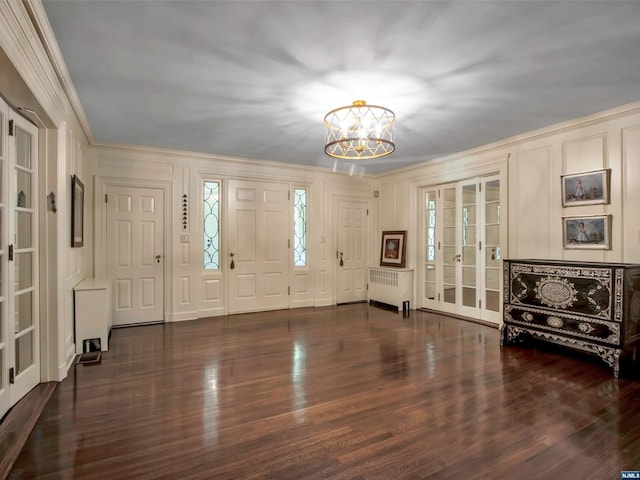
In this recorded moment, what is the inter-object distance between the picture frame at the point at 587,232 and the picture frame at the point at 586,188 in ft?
0.55

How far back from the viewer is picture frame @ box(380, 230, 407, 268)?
21.0 ft

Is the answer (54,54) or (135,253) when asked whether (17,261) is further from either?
(135,253)

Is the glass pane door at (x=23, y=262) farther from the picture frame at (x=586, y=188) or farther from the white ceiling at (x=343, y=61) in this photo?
the picture frame at (x=586, y=188)

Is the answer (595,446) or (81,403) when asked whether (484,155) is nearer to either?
(595,446)

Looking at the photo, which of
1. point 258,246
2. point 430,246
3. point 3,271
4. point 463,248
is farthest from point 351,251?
point 3,271

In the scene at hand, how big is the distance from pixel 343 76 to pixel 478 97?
4.38 ft

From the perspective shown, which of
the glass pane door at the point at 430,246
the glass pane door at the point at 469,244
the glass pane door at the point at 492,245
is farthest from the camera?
the glass pane door at the point at 430,246

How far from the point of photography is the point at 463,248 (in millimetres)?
5461

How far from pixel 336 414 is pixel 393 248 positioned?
14.5ft

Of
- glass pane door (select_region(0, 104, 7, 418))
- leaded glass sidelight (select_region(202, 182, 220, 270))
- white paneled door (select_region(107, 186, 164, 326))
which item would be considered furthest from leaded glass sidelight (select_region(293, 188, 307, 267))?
glass pane door (select_region(0, 104, 7, 418))

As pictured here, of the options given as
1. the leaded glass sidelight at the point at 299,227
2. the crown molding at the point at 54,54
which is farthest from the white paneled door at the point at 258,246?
the crown molding at the point at 54,54

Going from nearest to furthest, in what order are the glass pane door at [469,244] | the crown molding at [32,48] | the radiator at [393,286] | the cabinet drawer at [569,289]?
the crown molding at [32,48] → the cabinet drawer at [569,289] → the glass pane door at [469,244] → the radiator at [393,286]

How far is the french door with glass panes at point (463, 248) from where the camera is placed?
16.5ft

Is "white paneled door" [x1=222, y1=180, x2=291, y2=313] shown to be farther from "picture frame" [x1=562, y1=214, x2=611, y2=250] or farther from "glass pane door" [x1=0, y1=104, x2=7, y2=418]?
"picture frame" [x1=562, y1=214, x2=611, y2=250]
